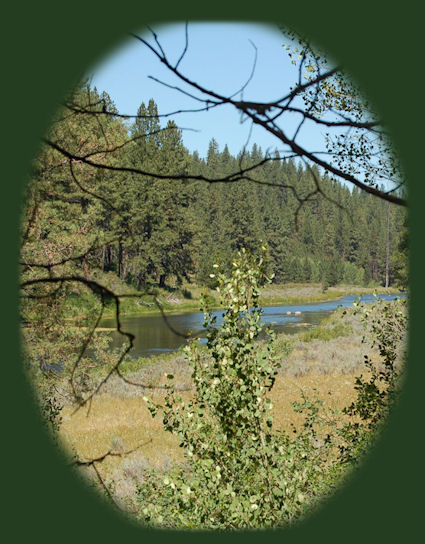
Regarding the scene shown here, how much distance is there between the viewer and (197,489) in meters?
3.23

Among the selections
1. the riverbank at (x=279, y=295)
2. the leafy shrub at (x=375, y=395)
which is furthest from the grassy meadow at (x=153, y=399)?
the riverbank at (x=279, y=295)

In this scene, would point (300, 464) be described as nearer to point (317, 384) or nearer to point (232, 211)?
point (317, 384)

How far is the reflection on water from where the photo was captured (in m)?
15.9

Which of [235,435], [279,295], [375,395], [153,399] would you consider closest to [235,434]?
[235,435]

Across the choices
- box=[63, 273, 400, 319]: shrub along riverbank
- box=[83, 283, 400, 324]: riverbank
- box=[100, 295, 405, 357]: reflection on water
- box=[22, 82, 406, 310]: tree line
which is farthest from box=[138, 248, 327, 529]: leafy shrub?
box=[83, 283, 400, 324]: riverbank

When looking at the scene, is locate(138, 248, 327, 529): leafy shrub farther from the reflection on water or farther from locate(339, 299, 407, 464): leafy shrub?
the reflection on water

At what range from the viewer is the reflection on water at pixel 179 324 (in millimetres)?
15852

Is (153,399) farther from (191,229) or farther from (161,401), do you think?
(191,229)

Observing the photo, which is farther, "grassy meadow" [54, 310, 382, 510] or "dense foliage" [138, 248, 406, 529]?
"grassy meadow" [54, 310, 382, 510]

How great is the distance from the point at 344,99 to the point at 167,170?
19889 millimetres

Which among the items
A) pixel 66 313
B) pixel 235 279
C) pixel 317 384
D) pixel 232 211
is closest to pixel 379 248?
pixel 232 211

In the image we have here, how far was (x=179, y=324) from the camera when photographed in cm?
1906

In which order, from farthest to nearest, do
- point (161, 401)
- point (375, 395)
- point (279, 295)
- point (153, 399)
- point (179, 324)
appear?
point (279, 295) → point (179, 324) → point (153, 399) → point (161, 401) → point (375, 395)

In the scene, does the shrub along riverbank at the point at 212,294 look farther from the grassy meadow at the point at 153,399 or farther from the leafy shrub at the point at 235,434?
the leafy shrub at the point at 235,434
